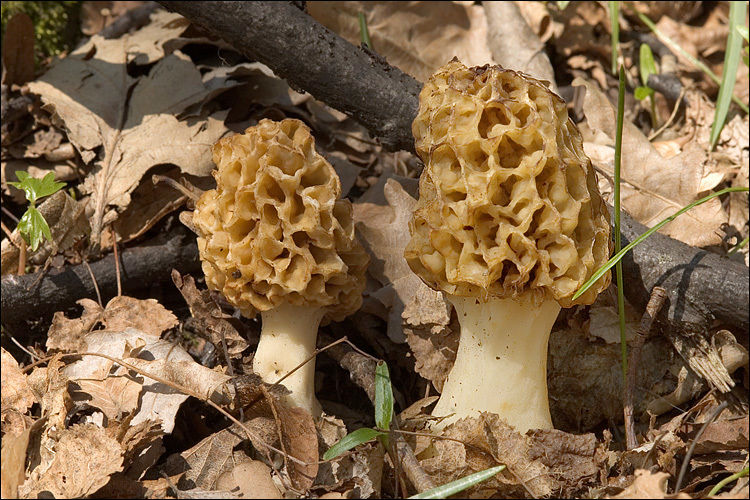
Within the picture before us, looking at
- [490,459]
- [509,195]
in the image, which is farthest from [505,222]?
[490,459]

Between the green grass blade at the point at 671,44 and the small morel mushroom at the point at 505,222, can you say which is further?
the green grass blade at the point at 671,44

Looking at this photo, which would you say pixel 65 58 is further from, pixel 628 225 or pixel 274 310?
pixel 628 225

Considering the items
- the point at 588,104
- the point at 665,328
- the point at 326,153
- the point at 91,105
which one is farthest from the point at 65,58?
the point at 665,328

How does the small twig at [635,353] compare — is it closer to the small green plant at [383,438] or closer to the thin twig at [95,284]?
the small green plant at [383,438]

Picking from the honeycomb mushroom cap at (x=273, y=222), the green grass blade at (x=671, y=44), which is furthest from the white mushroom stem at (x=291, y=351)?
the green grass blade at (x=671, y=44)

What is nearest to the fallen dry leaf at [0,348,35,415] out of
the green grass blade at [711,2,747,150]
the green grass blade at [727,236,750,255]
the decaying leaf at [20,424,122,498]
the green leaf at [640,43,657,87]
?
the decaying leaf at [20,424,122,498]

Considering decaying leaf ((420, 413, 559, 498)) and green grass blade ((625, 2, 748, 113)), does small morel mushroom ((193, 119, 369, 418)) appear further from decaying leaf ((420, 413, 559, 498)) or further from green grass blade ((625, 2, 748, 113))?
green grass blade ((625, 2, 748, 113))
